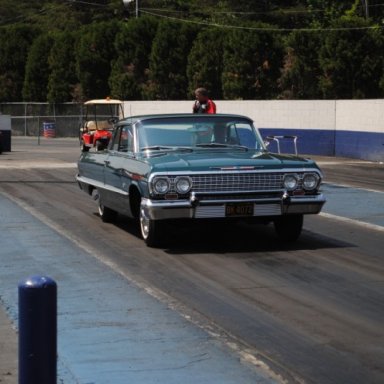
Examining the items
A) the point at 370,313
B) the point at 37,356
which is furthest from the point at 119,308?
the point at 37,356

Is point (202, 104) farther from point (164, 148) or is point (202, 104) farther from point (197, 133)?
point (164, 148)

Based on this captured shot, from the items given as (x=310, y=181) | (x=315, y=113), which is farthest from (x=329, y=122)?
(x=310, y=181)

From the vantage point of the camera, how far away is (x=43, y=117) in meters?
49.2

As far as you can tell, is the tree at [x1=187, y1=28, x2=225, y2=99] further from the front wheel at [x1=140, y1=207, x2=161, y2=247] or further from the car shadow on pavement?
the front wheel at [x1=140, y1=207, x2=161, y2=247]

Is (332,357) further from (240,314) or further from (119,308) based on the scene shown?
(119,308)

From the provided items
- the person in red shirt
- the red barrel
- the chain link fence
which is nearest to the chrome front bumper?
the person in red shirt

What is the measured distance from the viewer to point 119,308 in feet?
23.6

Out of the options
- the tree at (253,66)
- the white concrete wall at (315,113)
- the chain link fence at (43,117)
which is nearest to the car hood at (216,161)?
the white concrete wall at (315,113)

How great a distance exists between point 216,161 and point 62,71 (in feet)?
143

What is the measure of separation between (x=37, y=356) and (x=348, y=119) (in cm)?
2526

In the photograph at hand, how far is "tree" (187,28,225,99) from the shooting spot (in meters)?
43.1

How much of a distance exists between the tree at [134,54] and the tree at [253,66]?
A: 7777 mm

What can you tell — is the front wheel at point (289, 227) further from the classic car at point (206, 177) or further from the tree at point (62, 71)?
the tree at point (62, 71)

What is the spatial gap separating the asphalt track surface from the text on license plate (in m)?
0.48
